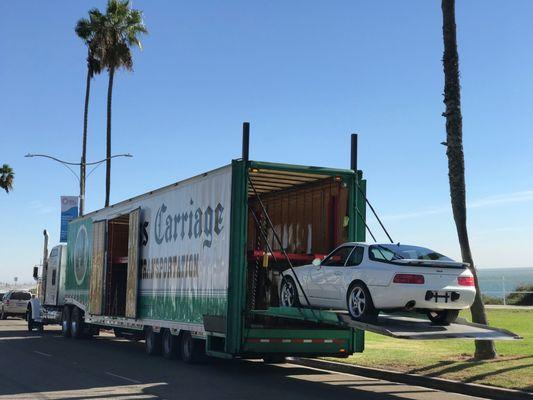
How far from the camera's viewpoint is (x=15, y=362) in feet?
49.8

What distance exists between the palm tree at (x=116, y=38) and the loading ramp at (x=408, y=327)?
93.3 ft

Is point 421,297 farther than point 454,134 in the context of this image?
No


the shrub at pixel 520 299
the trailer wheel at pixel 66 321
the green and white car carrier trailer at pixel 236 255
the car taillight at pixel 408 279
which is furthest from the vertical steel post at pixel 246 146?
the shrub at pixel 520 299

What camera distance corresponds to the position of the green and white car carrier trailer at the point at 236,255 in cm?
1311

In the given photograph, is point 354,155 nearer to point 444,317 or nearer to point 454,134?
point 454,134

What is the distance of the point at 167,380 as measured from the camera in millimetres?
12492

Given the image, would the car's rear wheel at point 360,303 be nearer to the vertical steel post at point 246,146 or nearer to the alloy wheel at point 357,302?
the alloy wheel at point 357,302

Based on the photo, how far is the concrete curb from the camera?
10852 millimetres

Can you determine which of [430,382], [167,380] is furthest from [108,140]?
[430,382]

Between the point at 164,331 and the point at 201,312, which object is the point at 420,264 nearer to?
the point at 201,312

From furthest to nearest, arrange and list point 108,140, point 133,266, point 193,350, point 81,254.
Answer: point 108,140 → point 81,254 → point 133,266 → point 193,350

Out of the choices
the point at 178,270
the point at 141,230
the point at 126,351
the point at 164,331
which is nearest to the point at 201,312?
the point at 178,270

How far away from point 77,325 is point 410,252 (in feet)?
48.5

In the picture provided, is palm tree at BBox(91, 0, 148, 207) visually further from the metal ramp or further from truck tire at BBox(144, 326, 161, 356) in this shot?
the metal ramp
